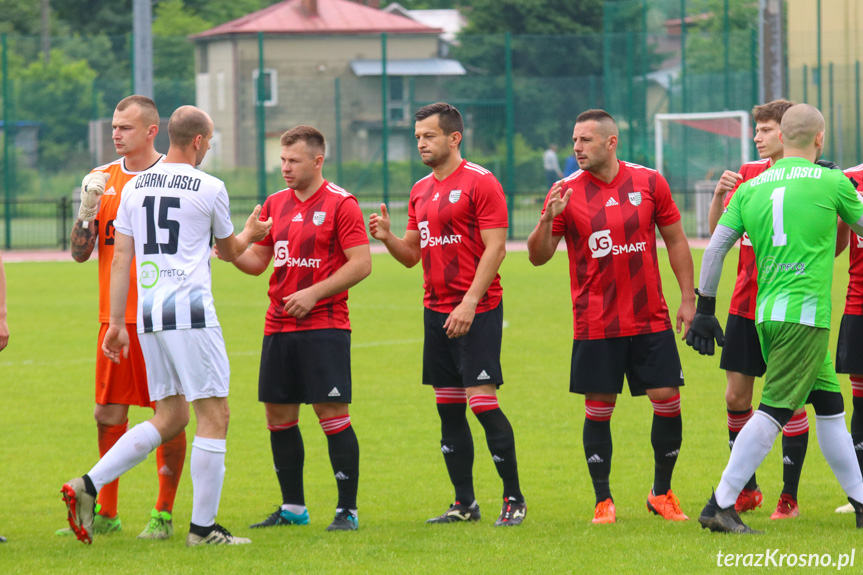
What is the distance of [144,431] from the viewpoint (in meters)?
5.71

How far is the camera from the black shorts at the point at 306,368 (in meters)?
6.23

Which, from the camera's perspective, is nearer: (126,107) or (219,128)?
(126,107)

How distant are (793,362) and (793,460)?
38.0 inches

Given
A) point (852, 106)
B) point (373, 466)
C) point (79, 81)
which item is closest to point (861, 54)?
point (852, 106)

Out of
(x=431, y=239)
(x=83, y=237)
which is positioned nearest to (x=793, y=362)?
(x=431, y=239)

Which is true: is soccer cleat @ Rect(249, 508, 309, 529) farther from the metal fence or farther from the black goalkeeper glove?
the metal fence

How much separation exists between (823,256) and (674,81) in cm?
2628

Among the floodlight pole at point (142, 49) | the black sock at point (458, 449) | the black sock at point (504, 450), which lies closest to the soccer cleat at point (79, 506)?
the black sock at point (458, 449)

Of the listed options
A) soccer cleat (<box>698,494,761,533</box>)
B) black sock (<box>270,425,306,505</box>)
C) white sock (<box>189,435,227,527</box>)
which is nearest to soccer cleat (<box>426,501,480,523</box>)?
black sock (<box>270,425,306,505</box>)

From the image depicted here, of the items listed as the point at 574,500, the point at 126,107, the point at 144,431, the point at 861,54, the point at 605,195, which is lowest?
the point at 574,500

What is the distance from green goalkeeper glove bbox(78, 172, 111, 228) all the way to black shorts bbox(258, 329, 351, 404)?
1.18m

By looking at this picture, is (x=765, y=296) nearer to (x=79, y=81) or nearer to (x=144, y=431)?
(x=144, y=431)

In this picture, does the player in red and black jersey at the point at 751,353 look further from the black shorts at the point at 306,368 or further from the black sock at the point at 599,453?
the black shorts at the point at 306,368

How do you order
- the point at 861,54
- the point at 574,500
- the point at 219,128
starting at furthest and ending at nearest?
1. the point at 861,54
2. the point at 219,128
3. the point at 574,500
